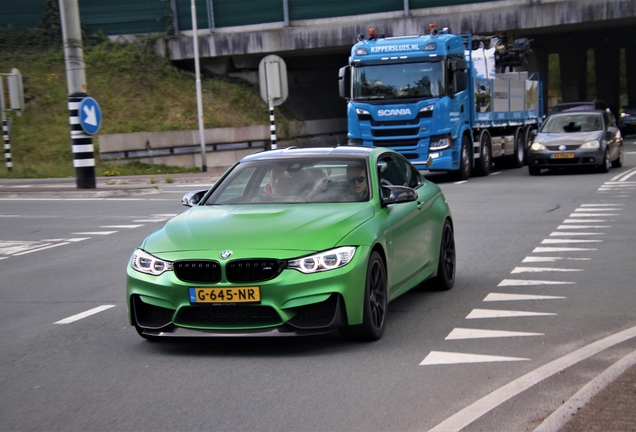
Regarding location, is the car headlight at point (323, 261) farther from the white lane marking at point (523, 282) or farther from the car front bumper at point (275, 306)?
the white lane marking at point (523, 282)

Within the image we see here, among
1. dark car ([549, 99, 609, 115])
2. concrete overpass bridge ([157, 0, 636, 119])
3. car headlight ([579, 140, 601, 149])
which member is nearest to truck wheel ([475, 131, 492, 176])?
car headlight ([579, 140, 601, 149])

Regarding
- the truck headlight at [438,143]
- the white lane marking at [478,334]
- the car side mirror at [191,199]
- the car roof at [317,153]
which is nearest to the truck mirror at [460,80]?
the truck headlight at [438,143]

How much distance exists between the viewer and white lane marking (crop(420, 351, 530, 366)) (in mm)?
6504

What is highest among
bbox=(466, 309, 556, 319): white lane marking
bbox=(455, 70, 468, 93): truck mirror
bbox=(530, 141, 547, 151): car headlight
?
bbox=(455, 70, 468, 93): truck mirror

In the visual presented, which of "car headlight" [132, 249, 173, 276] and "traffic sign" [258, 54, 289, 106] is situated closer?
"car headlight" [132, 249, 173, 276]

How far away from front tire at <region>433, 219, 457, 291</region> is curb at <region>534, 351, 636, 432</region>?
309cm

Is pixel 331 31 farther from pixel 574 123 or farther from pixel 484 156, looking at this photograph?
pixel 574 123

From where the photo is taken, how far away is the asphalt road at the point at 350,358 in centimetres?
537

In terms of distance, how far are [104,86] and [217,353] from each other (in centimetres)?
3413

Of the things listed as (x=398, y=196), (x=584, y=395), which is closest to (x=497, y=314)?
(x=398, y=196)

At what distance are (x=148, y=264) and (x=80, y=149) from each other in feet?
61.8

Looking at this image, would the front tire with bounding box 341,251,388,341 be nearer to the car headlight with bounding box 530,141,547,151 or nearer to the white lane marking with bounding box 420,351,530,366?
the white lane marking with bounding box 420,351,530,366

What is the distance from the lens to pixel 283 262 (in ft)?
21.9

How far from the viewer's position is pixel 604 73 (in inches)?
2901
